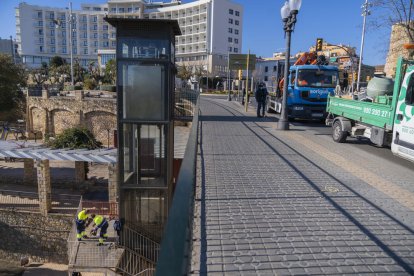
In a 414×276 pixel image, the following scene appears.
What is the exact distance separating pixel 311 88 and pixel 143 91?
898cm

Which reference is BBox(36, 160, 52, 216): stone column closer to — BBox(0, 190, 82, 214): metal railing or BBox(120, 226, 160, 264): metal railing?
BBox(0, 190, 82, 214): metal railing

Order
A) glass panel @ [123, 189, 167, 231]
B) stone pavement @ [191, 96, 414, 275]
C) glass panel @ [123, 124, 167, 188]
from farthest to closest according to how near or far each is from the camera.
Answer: glass panel @ [123, 189, 167, 231]
glass panel @ [123, 124, 167, 188]
stone pavement @ [191, 96, 414, 275]

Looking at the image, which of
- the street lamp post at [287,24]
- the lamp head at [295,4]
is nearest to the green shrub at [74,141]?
the street lamp post at [287,24]

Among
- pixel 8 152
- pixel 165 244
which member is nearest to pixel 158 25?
pixel 165 244

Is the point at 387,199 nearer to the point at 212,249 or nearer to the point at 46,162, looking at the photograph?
the point at 212,249

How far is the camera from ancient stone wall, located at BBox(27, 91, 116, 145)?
36375mm

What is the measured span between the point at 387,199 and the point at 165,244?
5.71 metres

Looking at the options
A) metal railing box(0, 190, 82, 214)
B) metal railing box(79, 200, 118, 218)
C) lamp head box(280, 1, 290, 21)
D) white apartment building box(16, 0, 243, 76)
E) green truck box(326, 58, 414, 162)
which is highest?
white apartment building box(16, 0, 243, 76)

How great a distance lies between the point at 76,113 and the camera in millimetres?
37000

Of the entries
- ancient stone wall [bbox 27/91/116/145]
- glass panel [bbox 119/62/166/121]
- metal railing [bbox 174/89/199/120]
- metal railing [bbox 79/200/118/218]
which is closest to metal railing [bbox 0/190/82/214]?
metal railing [bbox 79/200/118/218]

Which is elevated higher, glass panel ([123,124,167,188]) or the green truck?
the green truck

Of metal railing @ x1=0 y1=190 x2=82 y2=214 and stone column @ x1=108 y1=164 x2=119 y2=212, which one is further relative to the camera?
metal railing @ x1=0 y1=190 x2=82 y2=214

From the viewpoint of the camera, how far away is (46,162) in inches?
754

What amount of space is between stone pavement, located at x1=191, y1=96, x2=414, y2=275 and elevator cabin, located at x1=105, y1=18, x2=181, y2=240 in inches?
108
